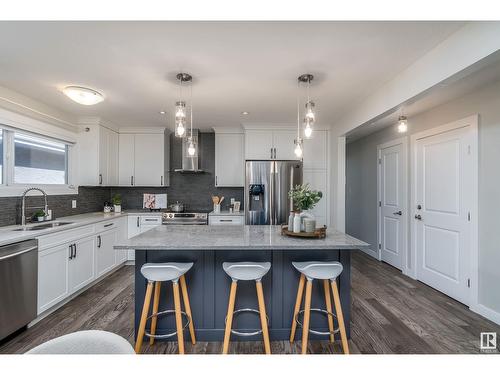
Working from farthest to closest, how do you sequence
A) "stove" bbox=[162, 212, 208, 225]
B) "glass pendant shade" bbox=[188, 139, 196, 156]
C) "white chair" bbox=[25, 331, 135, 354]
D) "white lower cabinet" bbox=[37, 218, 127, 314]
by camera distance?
"stove" bbox=[162, 212, 208, 225] < "white lower cabinet" bbox=[37, 218, 127, 314] < "glass pendant shade" bbox=[188, 139, 196, 156] < "white chair" bbox=[25, 331, 135, 354]

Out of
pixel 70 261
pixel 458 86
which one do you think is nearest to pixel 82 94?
pixel 70 261

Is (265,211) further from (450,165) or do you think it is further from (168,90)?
(450,165)

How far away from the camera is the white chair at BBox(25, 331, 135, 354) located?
2.77 ft

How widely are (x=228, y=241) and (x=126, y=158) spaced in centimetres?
332

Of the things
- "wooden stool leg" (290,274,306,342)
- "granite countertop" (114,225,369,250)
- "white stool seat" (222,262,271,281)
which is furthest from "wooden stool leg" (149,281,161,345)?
"wooden stool leg" (290,274,306,342)

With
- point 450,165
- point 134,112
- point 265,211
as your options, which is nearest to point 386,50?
point 450,165

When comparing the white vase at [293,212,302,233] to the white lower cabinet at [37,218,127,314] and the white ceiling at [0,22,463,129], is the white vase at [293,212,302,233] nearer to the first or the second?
the white ceiling at [0,22,463,129]

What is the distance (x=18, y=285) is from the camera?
2.14 m

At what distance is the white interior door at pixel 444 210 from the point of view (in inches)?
110

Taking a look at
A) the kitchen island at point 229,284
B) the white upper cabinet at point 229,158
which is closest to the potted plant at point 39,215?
the kitchen island at point 229,284

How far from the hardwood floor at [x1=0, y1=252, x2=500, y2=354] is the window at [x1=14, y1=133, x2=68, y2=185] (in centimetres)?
158

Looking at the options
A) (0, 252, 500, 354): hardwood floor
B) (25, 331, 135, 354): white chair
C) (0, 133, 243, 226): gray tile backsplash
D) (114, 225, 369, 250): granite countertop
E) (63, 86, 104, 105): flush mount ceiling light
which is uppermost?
(63, 86, 104, 105): flush mount ceiling light

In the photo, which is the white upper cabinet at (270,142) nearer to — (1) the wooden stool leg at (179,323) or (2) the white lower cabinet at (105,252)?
Answer: (2) the white lower cabinet at (105,252)

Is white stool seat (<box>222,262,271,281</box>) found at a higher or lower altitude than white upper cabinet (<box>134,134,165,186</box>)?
lower
